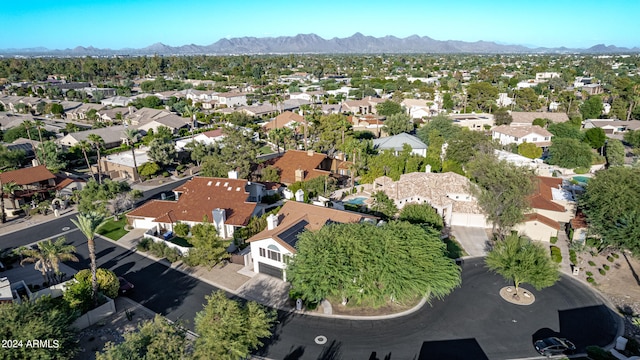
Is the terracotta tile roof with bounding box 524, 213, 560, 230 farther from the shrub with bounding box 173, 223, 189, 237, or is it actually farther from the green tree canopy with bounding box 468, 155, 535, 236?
the shrub with bounding box 173, 223, 189, 237

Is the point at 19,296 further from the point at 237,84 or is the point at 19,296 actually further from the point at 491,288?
the point at 237,84

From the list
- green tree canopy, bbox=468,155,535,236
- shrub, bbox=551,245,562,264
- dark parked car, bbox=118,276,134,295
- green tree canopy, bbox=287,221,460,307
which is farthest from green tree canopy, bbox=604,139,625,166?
dark parked car, bbox=118,276,134,295

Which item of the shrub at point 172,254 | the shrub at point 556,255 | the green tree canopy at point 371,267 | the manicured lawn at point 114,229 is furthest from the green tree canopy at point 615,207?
the manicured lawn at point 114,229

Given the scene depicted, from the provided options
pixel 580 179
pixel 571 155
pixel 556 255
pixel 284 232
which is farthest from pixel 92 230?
pixel 571 155

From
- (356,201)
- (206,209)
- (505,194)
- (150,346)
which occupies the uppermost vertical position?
(505,194)

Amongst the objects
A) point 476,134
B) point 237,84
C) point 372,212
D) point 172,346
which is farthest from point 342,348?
Result: point 237,84

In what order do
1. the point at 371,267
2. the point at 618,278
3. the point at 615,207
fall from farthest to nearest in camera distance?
1. the point at 615,207
2. the point at 618,278
3. the point at 371,267

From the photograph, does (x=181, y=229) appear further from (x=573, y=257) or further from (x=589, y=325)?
(x=573, y=257)
